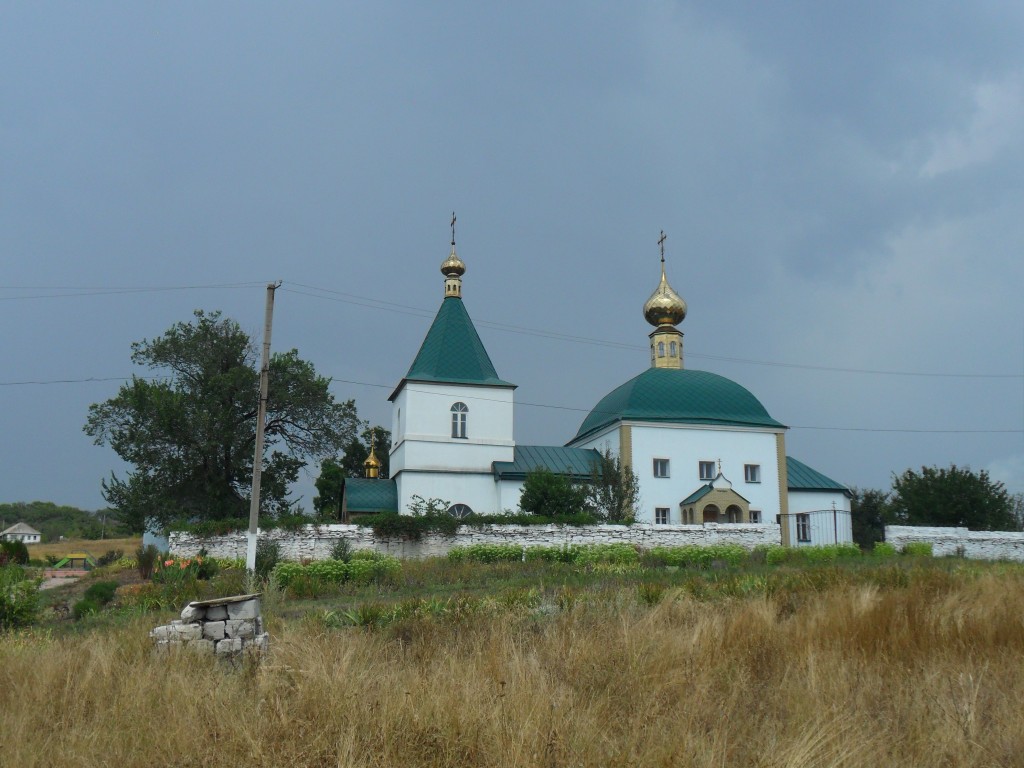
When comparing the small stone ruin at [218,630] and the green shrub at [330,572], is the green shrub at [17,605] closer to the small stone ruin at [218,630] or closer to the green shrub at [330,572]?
the small stone ruin at [218,630]

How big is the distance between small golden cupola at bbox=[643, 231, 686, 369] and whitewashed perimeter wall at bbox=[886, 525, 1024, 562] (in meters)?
14.6

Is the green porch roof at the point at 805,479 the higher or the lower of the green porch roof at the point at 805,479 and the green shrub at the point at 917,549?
the higher

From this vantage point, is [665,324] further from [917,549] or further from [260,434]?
[260,434]

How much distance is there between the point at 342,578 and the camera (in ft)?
52.9

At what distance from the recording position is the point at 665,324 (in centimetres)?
3888

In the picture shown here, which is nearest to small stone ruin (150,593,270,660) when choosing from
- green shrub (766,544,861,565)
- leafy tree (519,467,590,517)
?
green shrub (766,544,861,565)

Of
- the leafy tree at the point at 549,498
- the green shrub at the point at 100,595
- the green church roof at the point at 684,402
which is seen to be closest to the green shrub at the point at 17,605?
the green shrub at the point at 100,595

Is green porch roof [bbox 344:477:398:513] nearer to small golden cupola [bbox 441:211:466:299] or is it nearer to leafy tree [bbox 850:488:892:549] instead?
small golden cupola [bbox 441:211:466:299]

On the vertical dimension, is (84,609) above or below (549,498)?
below

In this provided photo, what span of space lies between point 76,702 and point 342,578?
10661 mm

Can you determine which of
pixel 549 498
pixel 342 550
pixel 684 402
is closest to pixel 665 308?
pixel 684 402

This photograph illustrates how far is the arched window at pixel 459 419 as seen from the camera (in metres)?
31.7

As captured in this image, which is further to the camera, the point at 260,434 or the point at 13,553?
the point at 13,553

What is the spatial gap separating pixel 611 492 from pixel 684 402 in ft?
23.7
